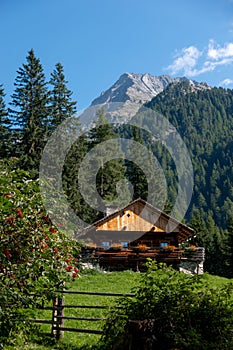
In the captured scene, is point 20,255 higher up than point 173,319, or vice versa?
point 20,255

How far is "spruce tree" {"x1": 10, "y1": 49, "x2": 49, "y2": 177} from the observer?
1428 inches

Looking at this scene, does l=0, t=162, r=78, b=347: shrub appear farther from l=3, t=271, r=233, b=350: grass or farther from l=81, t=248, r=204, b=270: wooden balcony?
l=81, t=248, r=204, b=270: wooden balcony

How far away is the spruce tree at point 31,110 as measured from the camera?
3628cm

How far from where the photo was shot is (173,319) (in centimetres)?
565

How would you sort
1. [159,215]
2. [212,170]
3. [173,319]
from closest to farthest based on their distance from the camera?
[173,319] → [159,215] → [212,170]

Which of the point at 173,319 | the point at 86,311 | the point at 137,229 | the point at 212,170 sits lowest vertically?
the point at 86,311

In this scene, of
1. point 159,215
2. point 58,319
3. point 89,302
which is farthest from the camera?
point 159,215

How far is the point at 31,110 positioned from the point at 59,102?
359 centimetres

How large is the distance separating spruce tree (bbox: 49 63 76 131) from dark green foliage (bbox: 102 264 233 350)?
3289cm

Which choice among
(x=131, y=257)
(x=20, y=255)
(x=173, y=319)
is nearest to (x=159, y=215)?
(x=131, y=257)

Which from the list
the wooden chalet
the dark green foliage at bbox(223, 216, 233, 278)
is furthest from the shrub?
the dark green foliage at bbox(223, 216, 233, 278)

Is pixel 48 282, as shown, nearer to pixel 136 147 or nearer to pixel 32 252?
pixel 32 252

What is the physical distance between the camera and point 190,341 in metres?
5.24

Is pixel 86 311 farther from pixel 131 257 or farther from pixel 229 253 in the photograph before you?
pixel 229 253
